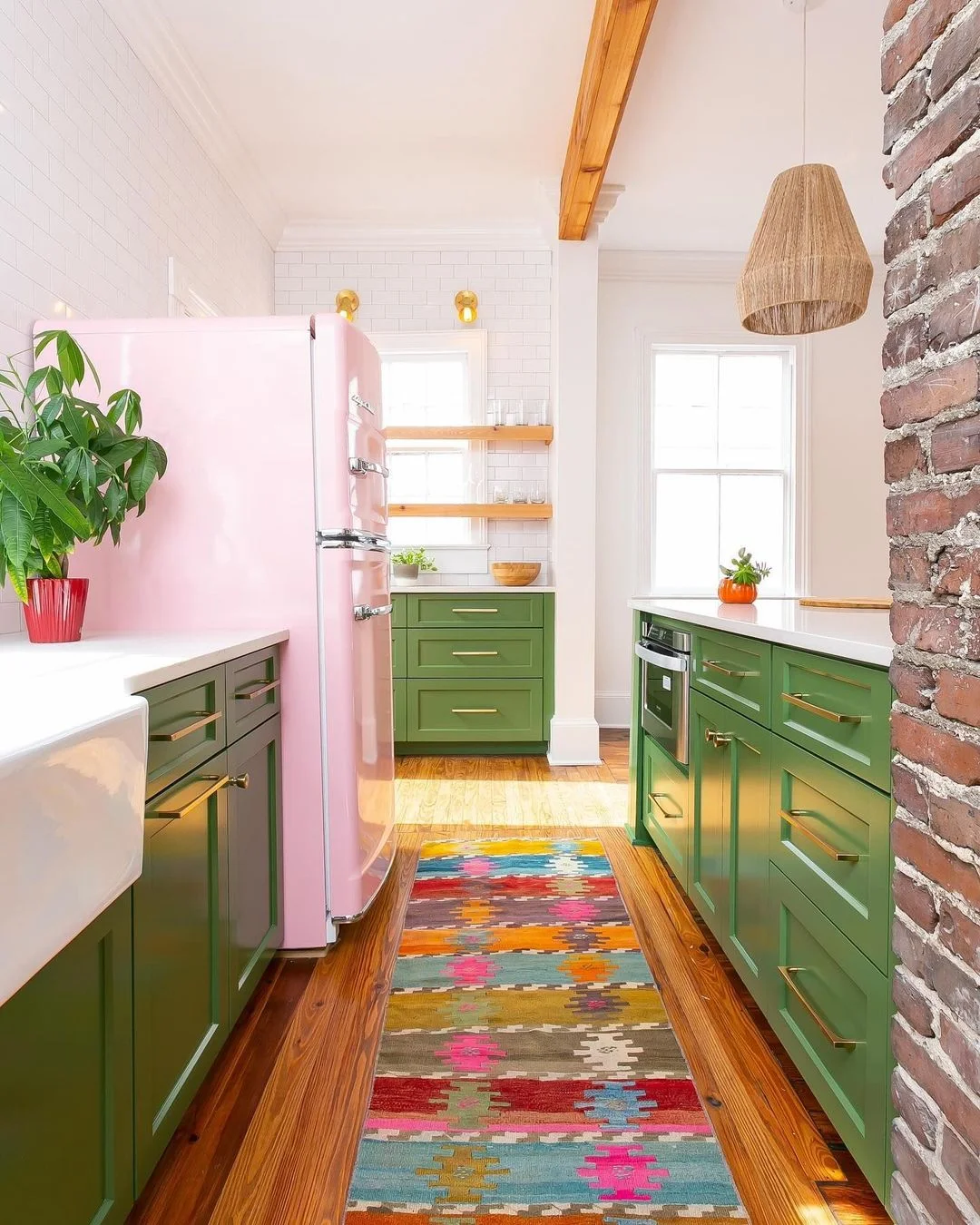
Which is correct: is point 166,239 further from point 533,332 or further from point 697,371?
point 697,371

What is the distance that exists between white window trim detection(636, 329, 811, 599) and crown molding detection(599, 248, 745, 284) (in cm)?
36

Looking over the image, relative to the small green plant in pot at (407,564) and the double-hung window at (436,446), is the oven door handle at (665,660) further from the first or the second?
the double-hung window at (436,446)

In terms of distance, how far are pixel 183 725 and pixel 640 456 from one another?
4.36 metres

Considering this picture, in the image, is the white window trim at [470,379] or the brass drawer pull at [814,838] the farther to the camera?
the white window trim at [470,379]

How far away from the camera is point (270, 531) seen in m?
2.15

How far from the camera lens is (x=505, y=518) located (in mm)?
5023

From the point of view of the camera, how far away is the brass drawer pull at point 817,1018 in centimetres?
132

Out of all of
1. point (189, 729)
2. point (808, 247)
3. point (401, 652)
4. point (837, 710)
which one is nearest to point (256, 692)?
point (189, 729)

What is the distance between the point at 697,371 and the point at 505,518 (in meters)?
1.67

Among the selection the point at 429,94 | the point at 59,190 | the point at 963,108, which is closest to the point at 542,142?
the point at 429,94

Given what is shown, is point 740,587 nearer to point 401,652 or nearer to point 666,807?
point 666,807

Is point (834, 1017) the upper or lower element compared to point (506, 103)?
lower

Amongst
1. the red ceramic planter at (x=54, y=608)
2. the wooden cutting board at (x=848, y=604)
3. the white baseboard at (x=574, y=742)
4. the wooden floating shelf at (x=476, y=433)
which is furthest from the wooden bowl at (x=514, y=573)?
the red ceramic planter at (x=54, y=608)

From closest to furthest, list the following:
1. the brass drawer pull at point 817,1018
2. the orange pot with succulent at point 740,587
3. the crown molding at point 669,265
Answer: the brass drawer pull at point 817,1018, the orange pot with succulent at point 740,587, the crown molding at point 669,265
